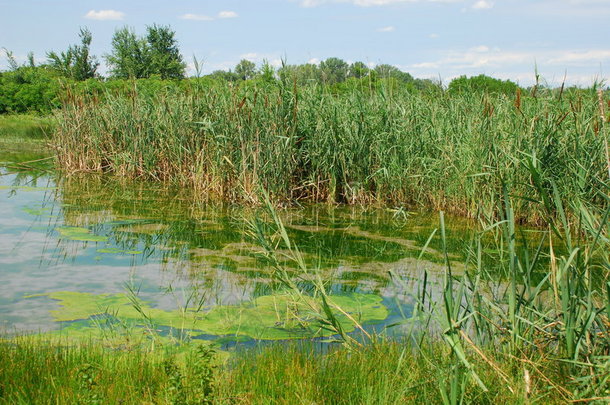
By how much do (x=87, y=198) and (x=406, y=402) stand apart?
7.18 meters

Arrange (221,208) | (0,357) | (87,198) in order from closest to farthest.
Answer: (0,357) → (221,208) → (87,198)

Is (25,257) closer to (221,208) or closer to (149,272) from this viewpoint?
(149,272)

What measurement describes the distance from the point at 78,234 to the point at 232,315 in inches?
122

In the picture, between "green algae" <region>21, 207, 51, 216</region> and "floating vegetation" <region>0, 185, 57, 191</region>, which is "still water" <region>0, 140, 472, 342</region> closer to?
"green algae" <region>21, 207, 51, 216</region>

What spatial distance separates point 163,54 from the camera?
39344 mm

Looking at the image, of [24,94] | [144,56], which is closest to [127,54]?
[144,56]

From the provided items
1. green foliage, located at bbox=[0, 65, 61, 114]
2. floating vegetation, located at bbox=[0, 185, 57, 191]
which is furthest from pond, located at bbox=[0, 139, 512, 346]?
green foliage, located at bbox=[0, 65, 61, 114]

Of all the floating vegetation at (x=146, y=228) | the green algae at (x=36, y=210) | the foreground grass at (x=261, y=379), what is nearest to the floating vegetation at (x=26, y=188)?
the green algae at (x=36, y=210)

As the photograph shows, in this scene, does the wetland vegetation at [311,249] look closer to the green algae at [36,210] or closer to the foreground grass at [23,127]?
the green algae at [36,210]

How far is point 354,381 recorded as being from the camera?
2.44 m

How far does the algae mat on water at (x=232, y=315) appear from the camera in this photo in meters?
3.63

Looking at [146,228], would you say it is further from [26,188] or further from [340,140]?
[26,188]

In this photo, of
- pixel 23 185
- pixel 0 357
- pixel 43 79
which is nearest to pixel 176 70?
pixel 43 79

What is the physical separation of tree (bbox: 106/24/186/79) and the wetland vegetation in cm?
2668
